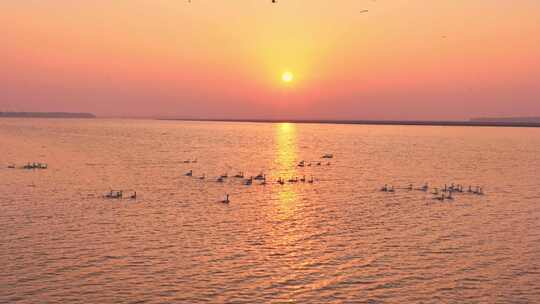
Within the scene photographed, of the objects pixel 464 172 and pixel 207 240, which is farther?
pixel 464 172

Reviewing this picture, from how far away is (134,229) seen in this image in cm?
3312

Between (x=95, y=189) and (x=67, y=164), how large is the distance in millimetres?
30529

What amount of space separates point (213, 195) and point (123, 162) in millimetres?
39688

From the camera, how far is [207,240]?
30609 millimetres

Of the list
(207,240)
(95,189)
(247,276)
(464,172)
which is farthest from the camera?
(464,172)

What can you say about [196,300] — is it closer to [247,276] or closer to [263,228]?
[247,276]

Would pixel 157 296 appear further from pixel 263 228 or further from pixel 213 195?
pixel 213 195

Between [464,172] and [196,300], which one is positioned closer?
[196,300]

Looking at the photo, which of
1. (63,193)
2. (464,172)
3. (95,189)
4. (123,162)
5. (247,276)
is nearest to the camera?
(247,276)

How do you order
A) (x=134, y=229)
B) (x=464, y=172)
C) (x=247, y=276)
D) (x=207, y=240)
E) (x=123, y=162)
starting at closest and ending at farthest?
(x=247, y=276) → (x=207, y=240) → (x=134, y=229) → (x=464, y=172) → (x=123, y=162)

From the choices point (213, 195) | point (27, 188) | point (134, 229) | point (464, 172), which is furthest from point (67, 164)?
point (464, 172)

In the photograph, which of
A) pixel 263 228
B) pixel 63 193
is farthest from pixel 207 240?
pixel 63 193

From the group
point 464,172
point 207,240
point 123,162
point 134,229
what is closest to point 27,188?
point 134,229

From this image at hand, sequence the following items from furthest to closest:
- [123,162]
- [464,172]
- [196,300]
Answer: [123,162] < [464,172] < [196,300]
